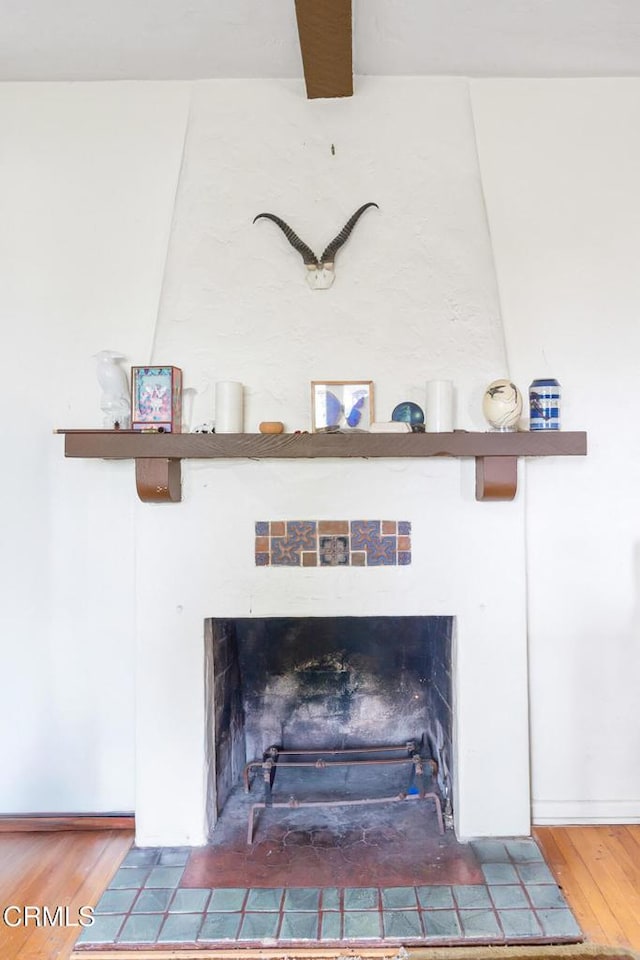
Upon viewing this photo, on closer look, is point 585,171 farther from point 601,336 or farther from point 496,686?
point 496,686

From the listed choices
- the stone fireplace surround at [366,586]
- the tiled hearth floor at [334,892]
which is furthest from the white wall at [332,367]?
the tiled hearth floor at [334,892]

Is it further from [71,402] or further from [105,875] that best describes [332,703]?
[71,402]

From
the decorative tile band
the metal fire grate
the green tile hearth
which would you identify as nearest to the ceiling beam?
the decorative tile band

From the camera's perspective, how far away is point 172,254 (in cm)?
201

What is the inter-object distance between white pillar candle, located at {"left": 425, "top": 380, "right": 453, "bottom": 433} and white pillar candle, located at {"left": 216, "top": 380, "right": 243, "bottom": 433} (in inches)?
24.4

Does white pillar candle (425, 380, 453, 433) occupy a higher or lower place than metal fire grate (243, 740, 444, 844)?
higher

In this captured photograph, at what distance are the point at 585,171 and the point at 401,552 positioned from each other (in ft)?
4.88

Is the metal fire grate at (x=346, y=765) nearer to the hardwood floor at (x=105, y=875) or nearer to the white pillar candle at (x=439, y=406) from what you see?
the hardwood floor at (x=105, y=875)

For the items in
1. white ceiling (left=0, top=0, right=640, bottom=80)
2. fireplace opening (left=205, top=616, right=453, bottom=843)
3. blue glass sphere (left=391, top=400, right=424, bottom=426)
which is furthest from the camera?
fireplace opening (left=205, top=616, right=453, bottom=843)

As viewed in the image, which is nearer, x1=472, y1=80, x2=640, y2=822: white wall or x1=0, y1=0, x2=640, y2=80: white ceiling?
x1=0, y1=0, x2=640, y2=80: white ceiling

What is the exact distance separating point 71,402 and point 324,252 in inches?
40.0

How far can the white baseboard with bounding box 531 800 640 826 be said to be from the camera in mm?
2045

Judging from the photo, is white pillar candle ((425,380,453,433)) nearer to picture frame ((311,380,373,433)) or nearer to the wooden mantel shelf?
the wooden mantel shelf

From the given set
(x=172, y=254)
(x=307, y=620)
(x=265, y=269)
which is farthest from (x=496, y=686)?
(x=172, y=254)
